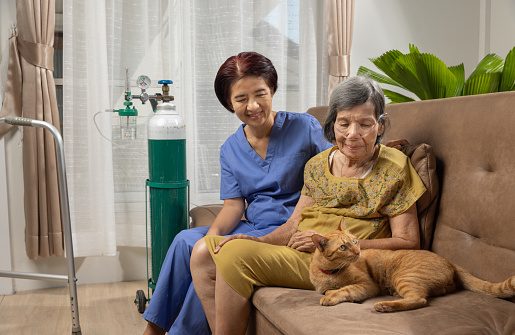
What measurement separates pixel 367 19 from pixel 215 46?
1057mm

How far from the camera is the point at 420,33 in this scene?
334cm

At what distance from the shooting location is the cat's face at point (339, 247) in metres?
1.36

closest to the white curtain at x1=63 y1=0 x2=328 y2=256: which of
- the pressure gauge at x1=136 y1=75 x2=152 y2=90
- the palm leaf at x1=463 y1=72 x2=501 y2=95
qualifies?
the pressure gauge at x1=136 y1=75 x2=152 y2=90

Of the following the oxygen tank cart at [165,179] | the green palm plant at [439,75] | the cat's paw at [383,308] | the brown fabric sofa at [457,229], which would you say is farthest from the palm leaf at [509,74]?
the cat's paw at [383,308]

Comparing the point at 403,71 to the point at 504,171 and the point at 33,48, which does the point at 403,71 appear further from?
the point at 33,48

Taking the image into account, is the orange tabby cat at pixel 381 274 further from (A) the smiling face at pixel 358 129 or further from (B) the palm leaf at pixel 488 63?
(B) the palm leaf at pixel 488 63

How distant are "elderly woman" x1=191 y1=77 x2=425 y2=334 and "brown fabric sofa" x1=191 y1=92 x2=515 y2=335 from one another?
0.19 feet

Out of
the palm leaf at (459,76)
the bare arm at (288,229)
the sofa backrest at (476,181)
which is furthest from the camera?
the palm leaf at (459,76)

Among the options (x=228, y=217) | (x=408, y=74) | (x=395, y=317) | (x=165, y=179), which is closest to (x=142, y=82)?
(x=165, y=179)

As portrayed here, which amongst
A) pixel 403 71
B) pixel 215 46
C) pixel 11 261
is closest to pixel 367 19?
pixel 403 71

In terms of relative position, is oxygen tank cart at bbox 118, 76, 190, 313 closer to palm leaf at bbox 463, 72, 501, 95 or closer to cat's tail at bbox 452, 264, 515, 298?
cat's tail at bbox 452, 264, 515, 298

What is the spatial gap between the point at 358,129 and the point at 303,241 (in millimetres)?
408

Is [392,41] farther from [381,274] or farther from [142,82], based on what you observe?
[381,274]

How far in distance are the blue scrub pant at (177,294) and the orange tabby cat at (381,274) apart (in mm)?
511
